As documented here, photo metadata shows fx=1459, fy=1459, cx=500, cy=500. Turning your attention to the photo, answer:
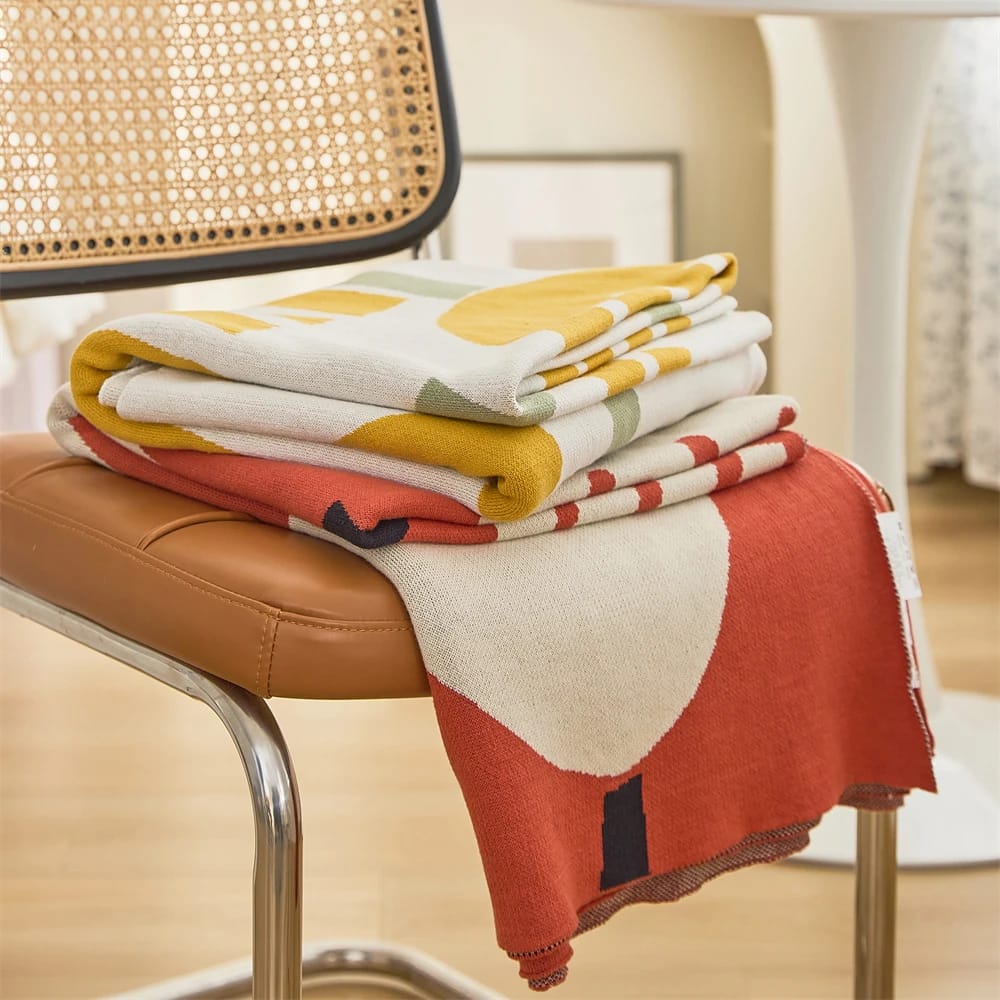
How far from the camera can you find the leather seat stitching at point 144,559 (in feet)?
1.94

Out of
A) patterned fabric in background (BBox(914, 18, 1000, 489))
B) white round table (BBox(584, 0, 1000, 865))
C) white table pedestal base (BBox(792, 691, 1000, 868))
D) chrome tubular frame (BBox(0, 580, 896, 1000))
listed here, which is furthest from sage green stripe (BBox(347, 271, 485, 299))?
patterned fabric in background (BBox(914, 18, 1000, 489))

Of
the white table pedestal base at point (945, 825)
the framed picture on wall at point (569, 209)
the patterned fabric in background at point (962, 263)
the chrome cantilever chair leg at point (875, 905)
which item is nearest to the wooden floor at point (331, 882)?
the white table pedestal base at point (945, 825)

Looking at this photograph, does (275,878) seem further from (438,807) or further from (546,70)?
(546,70)

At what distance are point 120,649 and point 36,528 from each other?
0.30ft

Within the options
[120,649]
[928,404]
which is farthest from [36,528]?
[928,404]

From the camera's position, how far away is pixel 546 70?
95.5 inches

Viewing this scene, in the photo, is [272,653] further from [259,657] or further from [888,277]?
[888,277]

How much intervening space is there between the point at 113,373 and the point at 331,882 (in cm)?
60

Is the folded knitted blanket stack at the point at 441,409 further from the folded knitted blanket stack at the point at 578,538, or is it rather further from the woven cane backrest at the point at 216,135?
the woven cane backrest at the point at 216,135

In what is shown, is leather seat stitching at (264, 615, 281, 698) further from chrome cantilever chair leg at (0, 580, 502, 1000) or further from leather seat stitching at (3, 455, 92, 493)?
leather seat stitching at (3, 455, 92, 493)

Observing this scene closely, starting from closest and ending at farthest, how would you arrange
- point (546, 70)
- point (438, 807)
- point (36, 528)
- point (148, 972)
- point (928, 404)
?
point (36, 528) < point (148, 972) < point (438, 807) < point (928, 404) < point (546, 70)

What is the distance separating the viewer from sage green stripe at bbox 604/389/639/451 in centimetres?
68

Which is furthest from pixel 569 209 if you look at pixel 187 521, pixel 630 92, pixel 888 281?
pixel 187 521

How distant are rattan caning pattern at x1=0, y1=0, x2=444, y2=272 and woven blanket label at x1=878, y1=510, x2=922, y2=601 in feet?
1.27
